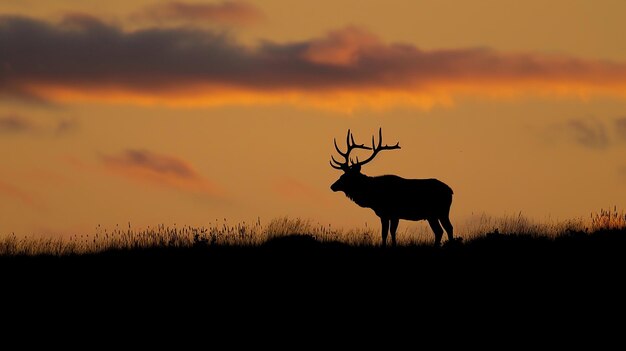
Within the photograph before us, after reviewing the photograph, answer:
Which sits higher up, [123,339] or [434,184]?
[434,184]

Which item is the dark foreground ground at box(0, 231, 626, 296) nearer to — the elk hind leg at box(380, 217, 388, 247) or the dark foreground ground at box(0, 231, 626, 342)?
the dark foreground ground at box(0, 231, 626, 342)

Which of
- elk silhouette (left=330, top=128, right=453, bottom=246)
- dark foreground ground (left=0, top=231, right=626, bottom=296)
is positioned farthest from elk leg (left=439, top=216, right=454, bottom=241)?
dark foreground ground (left=0, top=231, right=626, bottom=296)

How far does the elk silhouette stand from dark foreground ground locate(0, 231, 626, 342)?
13.4 ft

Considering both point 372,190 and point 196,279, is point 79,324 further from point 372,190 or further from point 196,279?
point 372,190

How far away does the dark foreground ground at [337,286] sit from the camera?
1920 cm

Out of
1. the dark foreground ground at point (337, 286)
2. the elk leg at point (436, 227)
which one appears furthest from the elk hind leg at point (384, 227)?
the dark foreground ground at point (337, 286)

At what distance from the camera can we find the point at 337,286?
20984 millimetres

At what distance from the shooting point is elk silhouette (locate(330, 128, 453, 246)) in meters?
28.6

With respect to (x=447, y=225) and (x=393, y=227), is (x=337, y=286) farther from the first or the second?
(x=447, y=225)

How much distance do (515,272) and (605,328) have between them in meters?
3.52

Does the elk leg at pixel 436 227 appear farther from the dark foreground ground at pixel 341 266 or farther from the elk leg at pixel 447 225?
the dark foreground ground at pixel 341 266

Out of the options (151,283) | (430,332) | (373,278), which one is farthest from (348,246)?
(430,332)

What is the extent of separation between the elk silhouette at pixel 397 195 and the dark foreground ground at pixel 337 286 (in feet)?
13.4

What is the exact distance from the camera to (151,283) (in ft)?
70.6
